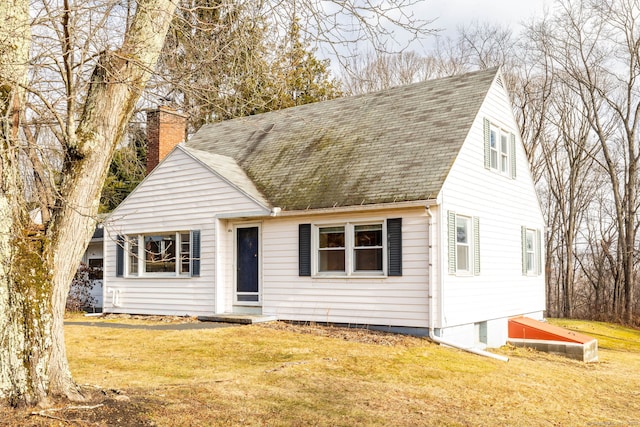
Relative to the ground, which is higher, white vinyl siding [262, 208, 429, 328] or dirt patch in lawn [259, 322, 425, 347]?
white vinyl siding [262, 208, 429, 328]

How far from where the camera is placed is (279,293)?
48.4 feet

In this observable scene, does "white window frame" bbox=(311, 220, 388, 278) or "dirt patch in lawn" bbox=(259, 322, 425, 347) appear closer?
A: "dirt patch in lawn" bbox=(259, 322, 425, 347)

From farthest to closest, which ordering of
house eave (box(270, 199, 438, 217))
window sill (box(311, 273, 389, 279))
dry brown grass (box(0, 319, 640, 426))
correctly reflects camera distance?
1. window sill (box(311, 273, 389, 279))
2. house eave (box(270, 199, 438, 217))
3. dry brown grass (box(0, 319, 640, 426))

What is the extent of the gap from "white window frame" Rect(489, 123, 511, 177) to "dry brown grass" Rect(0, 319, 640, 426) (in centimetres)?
475

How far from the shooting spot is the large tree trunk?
18.4ft

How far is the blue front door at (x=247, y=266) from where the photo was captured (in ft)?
50.0

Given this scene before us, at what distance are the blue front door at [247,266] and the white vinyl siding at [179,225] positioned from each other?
0.30m

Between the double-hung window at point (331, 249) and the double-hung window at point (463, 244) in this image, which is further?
the double-hung window at point (331, 249)

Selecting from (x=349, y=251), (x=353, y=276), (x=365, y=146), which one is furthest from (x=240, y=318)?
(x=365, y=146)

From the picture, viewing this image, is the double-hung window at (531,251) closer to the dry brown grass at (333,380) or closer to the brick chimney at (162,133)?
the dry brown grass at (333,380)

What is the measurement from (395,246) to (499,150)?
15.8 ft

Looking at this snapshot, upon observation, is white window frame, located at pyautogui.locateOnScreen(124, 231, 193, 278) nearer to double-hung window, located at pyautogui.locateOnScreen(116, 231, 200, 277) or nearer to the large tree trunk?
double-hung window, located at pyautogui.locateOnScreen(116, 231, 200, 277)

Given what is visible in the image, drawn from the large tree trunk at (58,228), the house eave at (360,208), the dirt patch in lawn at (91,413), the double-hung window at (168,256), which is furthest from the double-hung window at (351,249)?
the large tree trunk at (58,228)

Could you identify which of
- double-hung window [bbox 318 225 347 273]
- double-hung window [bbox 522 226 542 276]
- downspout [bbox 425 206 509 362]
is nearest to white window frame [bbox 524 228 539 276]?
double-hung window [bbox 522 226 542 276]
